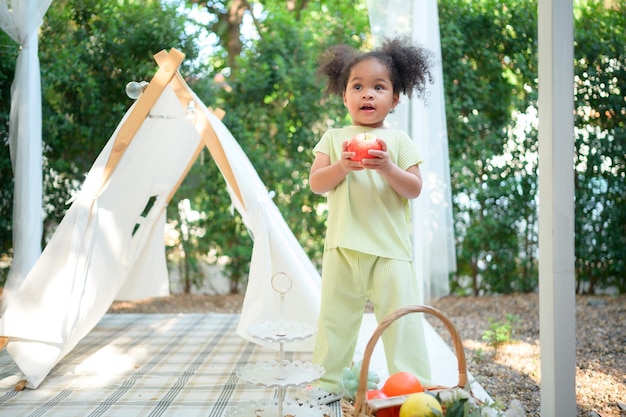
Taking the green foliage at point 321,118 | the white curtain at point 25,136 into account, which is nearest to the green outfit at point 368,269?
the white curtain at point 25,136

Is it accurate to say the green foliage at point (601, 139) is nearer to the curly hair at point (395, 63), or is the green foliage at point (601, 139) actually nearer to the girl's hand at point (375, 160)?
the curly hair at point (395, 63)

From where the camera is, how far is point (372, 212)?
226cm

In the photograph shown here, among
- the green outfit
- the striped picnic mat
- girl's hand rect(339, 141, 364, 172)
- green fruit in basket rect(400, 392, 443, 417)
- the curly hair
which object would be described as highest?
the curly hair

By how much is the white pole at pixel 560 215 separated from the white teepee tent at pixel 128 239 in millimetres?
1366

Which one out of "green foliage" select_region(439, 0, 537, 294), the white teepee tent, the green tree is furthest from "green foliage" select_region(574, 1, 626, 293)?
the white teepee tent

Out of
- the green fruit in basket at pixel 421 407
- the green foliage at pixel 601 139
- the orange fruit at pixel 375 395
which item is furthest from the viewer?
the green foliage at pixel 601 139

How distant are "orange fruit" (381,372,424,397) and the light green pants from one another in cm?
27

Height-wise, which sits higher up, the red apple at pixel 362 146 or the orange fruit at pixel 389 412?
the red apple at pixel 362 146

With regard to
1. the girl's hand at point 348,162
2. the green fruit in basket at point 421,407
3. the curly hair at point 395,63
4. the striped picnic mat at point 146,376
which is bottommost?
the striped picnic mat at point 146,376

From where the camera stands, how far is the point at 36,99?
343 cm

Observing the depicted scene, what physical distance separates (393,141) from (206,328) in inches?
71.4

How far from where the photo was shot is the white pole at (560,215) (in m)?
1.71

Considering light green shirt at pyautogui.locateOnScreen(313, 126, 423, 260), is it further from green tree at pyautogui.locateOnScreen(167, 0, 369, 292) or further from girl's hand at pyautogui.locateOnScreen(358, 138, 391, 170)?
green tree at pyautogui.locateOnScreen(167, 0, 369, 292)

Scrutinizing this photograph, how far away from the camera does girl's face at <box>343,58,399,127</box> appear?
2299 millimetres
